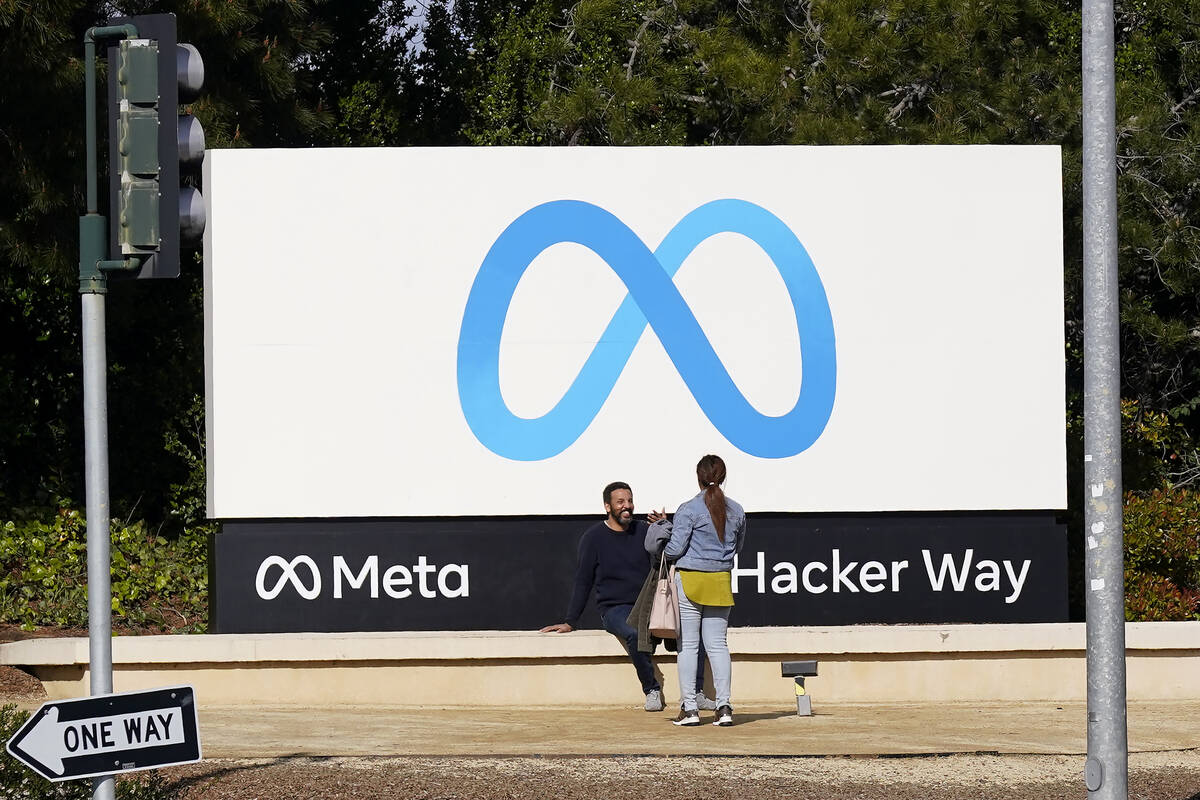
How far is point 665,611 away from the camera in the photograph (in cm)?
1093

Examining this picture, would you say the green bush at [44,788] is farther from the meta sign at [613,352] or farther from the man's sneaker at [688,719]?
the meta sign at [613,352]

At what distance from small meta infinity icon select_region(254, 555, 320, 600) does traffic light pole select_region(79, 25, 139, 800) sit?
576 cm

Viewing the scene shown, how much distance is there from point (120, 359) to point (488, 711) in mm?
9318

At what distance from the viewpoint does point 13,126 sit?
51.7 ft

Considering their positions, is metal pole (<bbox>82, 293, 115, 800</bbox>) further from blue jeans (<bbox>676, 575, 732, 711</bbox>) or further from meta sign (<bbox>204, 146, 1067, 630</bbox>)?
meta sign (<bbox>204, 146, 1067, 630</bbox>)

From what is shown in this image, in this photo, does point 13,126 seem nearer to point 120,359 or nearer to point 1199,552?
point 120,359

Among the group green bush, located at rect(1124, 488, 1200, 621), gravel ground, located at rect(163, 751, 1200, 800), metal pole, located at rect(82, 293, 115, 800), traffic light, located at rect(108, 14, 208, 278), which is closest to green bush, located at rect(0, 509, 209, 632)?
gravel ground, located at rect(163, 751, 1200, 800)

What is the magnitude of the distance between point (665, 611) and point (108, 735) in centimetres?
517

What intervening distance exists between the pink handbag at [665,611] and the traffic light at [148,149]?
5.10 metres

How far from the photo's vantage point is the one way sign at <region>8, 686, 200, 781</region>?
A: 629 cm

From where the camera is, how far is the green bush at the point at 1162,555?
48.9 ft

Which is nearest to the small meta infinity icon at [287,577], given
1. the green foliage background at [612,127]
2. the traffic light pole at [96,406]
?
the green foliage background at [612,127]

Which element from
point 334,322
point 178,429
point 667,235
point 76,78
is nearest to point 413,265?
point 334,322

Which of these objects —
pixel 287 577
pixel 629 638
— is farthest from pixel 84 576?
pixel 629 638
